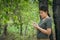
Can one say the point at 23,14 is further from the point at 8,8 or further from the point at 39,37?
the point at 39,37

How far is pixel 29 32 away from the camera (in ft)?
54.3

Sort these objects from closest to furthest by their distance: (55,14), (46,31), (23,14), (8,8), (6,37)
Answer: (55,14) < (46,31) < (8,8) < (23,14) < (6,37)

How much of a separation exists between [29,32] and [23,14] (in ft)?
10.1

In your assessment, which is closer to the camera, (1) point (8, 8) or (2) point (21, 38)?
(1) point (8, 8)

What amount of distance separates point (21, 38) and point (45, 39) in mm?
10680

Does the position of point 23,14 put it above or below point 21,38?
above

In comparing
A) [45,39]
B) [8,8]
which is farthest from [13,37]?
[45,39]

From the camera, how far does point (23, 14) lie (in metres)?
13.7

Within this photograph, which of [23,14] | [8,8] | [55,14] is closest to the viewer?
[55,14]

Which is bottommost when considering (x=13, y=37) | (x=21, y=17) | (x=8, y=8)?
(x=13, y=37)

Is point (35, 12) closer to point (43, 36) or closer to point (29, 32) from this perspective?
point (29, 32)

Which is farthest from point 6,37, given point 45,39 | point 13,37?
point 45,39

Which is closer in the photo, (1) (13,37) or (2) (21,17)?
(2) (21,17)

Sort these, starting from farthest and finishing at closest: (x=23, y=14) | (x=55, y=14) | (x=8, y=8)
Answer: (x=23, y=14) < (x=8, y=8) < (x=55, y=14)
